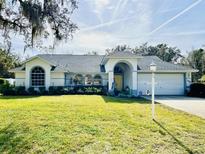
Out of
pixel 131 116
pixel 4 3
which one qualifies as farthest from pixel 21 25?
pixel 131 116

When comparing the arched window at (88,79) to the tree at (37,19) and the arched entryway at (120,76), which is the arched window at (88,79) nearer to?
the arched entryway at (120,76)

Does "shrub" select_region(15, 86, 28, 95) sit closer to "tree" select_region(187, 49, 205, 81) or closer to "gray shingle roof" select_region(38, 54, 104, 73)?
"gray shingle roof" select_region(38, 54, 104, 73)

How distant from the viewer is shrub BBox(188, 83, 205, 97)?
87.4 feet

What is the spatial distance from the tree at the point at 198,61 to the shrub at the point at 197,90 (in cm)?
2649

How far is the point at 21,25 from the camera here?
1291 centimetres

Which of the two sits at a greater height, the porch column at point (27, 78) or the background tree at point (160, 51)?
the background tree at point (160, 51)

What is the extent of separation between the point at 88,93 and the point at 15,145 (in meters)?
20.8

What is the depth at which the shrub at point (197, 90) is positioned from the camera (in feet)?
87.4

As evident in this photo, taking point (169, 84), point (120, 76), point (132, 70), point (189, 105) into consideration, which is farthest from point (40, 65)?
point (189, 105)

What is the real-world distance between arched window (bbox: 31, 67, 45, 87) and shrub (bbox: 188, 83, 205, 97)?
15.9 m

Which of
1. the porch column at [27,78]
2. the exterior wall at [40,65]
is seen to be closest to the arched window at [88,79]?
the exterior wall at [40,65]

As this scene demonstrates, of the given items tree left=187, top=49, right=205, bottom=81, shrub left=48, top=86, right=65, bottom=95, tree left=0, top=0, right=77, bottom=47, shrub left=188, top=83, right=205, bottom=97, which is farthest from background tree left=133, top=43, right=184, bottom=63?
tree left=0, top=0, right=77, bottom=47

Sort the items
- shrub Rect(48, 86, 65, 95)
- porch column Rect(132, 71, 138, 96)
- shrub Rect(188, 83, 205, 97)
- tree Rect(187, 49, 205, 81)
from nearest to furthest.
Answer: shrub Rect(188, 83, 205, 97) → porch column Rect(132, 71, 138, 96) → shrub Rect(48, 86, 65, 95) → tree Rect(187, 49, 205, 81)

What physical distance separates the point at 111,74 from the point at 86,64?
6108 millimetres
